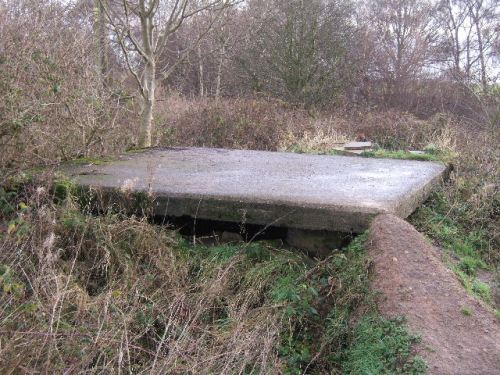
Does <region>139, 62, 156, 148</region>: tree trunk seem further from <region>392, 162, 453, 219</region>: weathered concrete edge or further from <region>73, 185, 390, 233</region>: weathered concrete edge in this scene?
<region>392, 162, 453, 219</region>: weathered concrete edge

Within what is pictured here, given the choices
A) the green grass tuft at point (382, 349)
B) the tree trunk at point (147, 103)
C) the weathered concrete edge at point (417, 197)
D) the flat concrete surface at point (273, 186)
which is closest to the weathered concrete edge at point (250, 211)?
the flat concrete surface at point (273, 186)

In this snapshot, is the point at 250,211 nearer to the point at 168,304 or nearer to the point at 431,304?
the point at 168,304

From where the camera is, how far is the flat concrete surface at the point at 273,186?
3.52 m

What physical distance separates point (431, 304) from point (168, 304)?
55.9 inches

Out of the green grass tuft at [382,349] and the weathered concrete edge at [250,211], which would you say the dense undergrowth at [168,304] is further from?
the weathered concrete edge at [250,211]

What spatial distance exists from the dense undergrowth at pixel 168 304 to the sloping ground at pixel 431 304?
0.09 meters

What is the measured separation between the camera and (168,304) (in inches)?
120

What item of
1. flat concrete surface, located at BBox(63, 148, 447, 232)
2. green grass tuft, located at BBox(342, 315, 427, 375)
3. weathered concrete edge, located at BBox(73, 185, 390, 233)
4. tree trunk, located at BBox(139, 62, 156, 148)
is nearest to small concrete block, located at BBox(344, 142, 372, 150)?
flat concrete surface, located at BBox(63, 148, 447, 232)

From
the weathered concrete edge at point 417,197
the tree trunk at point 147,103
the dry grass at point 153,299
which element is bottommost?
the dry grass at point 153,299

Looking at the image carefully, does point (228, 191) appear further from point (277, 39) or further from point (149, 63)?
point (277, 39)

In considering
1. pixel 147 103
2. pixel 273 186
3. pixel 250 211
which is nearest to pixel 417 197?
pixel 273 186

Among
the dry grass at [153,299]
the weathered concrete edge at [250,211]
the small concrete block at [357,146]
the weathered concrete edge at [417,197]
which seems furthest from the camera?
the small concrete block at [357,146]

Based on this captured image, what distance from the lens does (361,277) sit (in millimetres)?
3033

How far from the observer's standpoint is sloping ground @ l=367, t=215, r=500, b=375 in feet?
7.88
